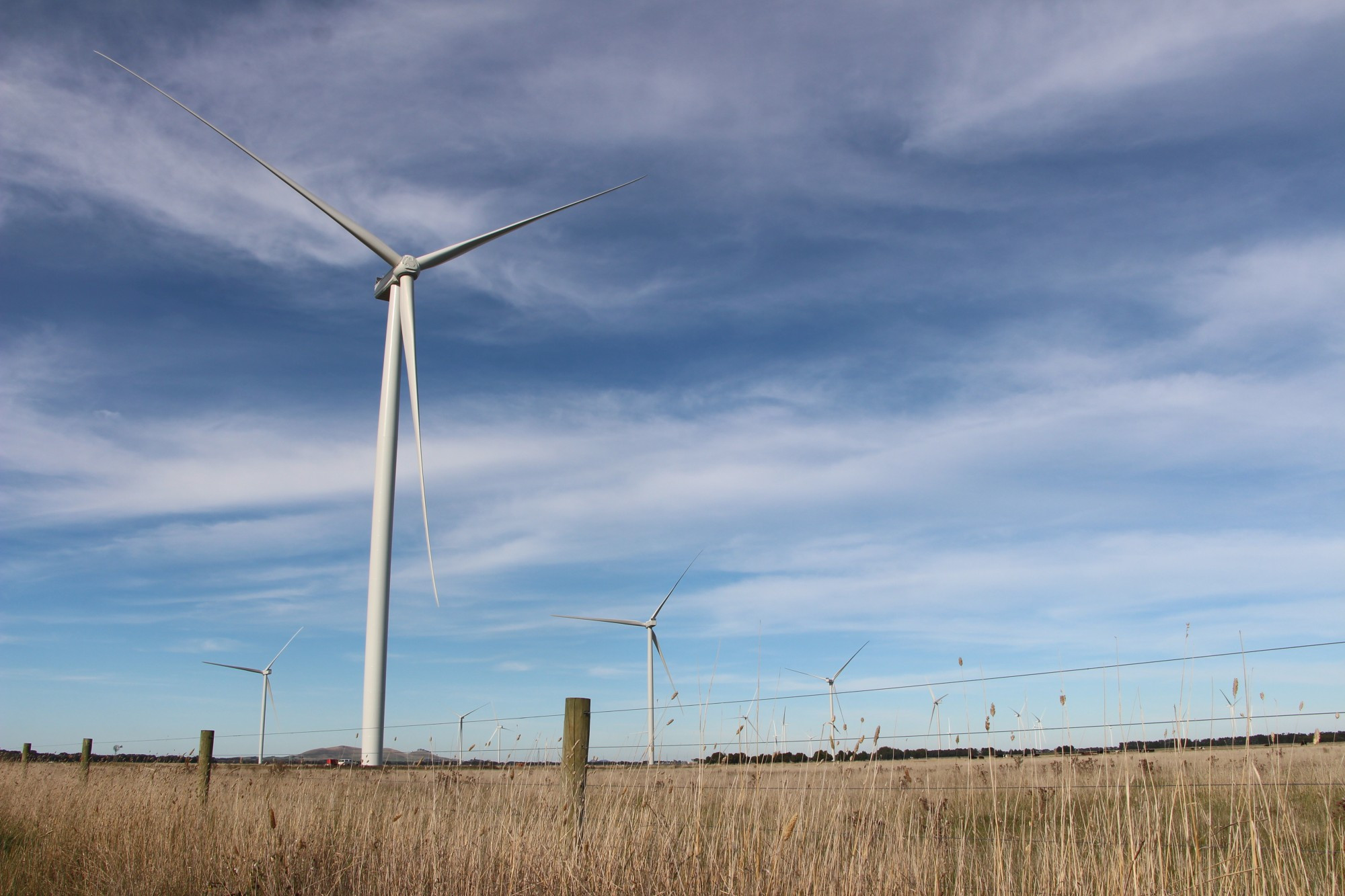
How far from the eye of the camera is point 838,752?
9164 mm

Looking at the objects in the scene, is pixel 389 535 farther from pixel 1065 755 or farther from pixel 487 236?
pixel 1065 755

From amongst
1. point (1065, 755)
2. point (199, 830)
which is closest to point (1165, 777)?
point (1065, 755)

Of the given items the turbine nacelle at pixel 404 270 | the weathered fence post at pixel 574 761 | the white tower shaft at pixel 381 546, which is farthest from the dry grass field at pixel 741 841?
the turbine nacelle at pixel 404 270

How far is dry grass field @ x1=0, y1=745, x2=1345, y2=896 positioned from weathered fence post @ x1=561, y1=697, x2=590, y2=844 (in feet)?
0.64

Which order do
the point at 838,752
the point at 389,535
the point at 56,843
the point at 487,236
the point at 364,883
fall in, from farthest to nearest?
the point at 487,236 < the point at 389,535 < the point at 56,843 < the point at 364,883 < the point at 838,752

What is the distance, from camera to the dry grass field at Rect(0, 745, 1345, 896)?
291 inches

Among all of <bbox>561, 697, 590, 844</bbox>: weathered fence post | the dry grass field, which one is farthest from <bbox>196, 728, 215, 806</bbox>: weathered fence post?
<bbox>561, 697, 590, 844</bbox>: weathered fence post

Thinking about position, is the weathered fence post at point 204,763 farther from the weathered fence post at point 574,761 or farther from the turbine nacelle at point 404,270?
the turbine nacelle at point 404,270

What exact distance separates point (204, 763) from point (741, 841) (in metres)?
12.1

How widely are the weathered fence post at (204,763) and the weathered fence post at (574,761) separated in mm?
9248

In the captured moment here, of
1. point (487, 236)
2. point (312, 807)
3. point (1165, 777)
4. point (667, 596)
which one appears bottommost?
point (312, 807)

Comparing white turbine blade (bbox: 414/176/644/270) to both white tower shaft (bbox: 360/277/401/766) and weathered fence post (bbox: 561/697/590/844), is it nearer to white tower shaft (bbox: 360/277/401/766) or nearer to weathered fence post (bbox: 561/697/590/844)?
white tower shaft (bbox: 360/277/401/766)

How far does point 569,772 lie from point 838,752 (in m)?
2.89

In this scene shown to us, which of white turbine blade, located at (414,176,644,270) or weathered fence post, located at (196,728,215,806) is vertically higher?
white turbine blade, located at (414,176,644,270)
